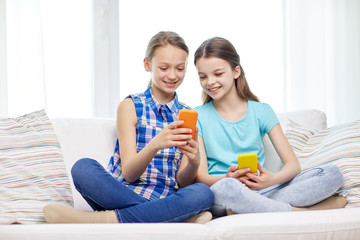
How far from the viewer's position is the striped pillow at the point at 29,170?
142 centimetres

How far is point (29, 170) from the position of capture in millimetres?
1568

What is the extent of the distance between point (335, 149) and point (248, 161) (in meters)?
0.44

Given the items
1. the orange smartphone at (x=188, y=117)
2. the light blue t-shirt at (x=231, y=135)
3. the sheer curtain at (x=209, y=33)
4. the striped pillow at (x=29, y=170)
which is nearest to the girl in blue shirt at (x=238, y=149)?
the light blue t-shirt at (x=231, y=135)

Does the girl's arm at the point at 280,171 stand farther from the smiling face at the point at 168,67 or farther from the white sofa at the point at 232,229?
the smiling face at the point at 168,67

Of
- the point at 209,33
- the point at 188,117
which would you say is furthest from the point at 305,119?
the point at 209,33

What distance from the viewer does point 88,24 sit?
2.90 meters

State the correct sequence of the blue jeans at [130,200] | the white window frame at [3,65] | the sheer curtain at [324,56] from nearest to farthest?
the blue jeans at [130,200]
the white window frame at [3,65]
the sheer curtain at [324,56]

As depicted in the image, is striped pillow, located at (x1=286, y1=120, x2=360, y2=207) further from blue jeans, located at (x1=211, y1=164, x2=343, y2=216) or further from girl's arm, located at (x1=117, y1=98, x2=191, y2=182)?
girl's arm, located at (x1=117, y1=98, x2=191, y2=182)

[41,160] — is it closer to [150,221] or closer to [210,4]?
A: [150,221]

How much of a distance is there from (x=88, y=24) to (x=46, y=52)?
0.34 metres

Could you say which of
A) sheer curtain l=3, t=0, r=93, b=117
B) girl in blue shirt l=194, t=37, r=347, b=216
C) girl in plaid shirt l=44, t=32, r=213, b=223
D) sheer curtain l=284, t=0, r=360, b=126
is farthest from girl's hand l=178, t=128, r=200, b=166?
sheer curtain l=284, t=0, r=360, b=126

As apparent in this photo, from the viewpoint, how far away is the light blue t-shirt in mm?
1837

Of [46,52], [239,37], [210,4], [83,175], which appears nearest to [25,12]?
[46,52]

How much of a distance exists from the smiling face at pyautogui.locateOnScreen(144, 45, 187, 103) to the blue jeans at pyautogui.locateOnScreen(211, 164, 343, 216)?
18.6 inches
